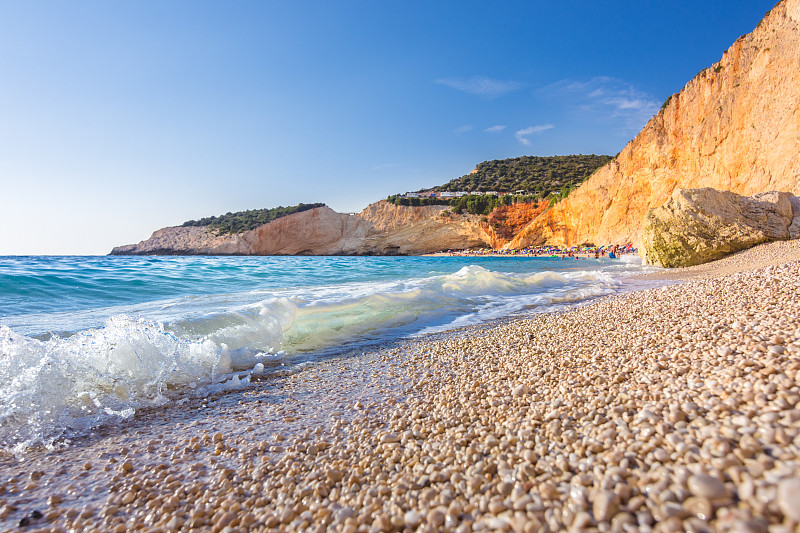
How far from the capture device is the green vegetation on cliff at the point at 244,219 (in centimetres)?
8062

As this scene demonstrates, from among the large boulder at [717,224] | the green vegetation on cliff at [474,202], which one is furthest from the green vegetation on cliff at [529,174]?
the large boulder at [717,224]

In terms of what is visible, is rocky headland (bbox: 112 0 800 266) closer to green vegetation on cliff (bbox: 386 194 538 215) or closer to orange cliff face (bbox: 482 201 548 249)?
orange cliff face (bbox: 482 201 548 249)

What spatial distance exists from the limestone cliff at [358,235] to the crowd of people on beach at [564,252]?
145 inches

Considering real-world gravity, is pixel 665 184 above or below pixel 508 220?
above


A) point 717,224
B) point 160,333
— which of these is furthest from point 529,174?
point 160,333

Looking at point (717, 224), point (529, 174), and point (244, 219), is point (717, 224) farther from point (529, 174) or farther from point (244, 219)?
point (244, 219)

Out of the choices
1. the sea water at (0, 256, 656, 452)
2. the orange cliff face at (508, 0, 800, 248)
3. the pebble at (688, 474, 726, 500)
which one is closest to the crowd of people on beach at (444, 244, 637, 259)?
the orange cliff face at (508, 0, 800, 248)

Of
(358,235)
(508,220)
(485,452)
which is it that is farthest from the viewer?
(358,235)

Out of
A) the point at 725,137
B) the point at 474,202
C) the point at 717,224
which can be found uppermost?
the point at 474,202

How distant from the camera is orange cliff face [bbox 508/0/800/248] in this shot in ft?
65.7

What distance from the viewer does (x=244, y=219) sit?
291 ft

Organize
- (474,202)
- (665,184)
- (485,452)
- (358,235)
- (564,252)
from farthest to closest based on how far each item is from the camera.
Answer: (358,235) < (474,202) < (564,252) < (665,184) < (485,452)

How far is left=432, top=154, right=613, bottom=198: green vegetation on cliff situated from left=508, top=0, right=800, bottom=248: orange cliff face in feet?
75.2

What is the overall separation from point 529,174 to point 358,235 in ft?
139
